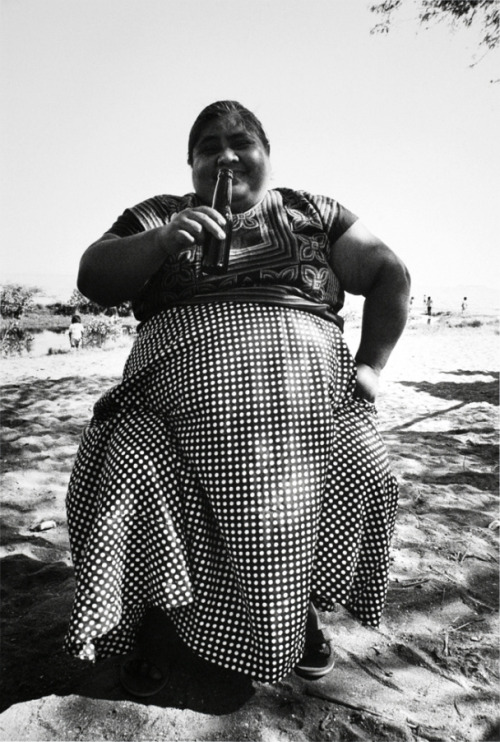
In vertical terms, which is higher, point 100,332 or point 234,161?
point 234,161

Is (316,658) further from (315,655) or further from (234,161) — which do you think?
(234,161)

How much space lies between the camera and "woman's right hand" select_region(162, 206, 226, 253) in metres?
1.34

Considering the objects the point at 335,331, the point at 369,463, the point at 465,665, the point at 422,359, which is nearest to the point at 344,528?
the point at 369,463

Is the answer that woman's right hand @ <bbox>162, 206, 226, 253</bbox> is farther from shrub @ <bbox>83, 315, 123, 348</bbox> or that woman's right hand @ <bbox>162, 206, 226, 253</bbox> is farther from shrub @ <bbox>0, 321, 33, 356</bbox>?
shrub @ <bbox>83, 315, 123, 348</bbox>

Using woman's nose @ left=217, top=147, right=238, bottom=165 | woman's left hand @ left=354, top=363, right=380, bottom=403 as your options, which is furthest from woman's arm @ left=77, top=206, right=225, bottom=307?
woman's left hand @ left=354, top=363, right=380, bottom=403

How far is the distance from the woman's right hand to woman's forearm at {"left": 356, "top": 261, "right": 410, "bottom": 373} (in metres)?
0.79

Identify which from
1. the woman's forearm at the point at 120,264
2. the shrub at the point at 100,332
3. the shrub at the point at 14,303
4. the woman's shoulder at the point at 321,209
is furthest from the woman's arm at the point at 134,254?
the shrub at the point at 14,303

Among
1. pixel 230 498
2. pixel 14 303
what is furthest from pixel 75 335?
pixel 230 498

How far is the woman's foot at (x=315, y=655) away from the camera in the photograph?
160 centimetres

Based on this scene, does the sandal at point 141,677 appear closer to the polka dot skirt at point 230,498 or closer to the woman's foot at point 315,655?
the polka dot skirt at point 230,498

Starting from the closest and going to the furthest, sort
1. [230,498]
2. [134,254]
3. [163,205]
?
[230,498] → [134,254] → [163,205]

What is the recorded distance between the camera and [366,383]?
Result: 176cm

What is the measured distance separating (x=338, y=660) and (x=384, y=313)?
4.29ft

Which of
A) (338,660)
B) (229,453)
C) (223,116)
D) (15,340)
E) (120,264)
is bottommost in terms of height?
(338,660)
